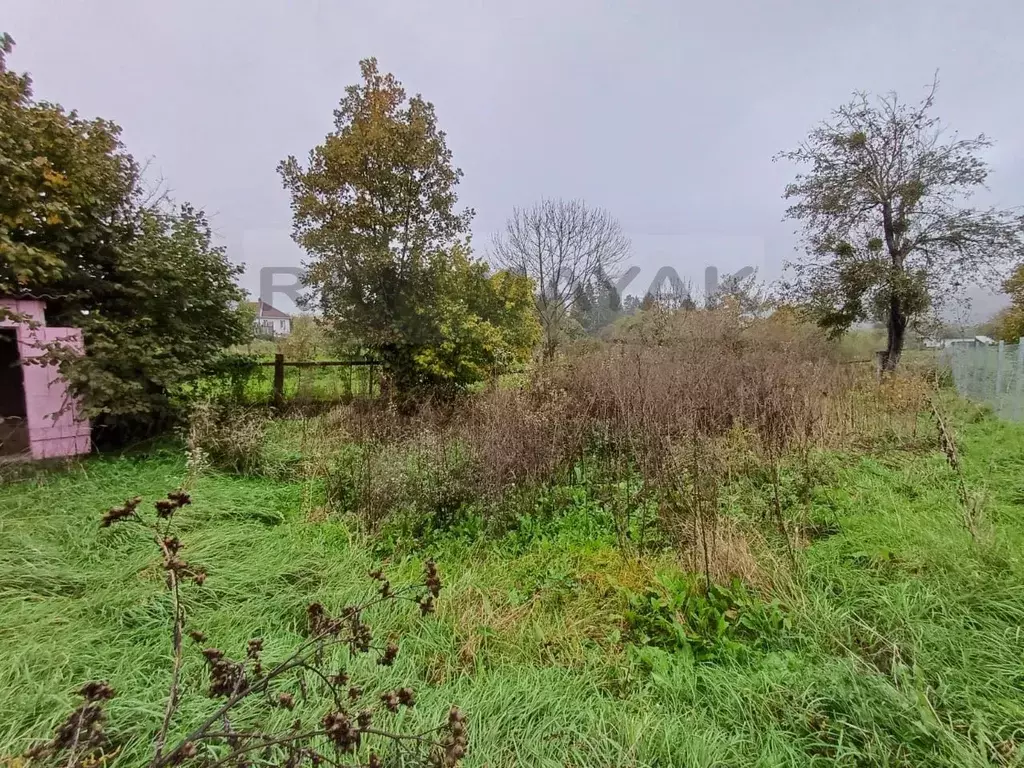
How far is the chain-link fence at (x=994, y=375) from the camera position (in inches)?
240

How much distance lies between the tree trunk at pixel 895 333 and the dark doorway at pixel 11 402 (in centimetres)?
1410

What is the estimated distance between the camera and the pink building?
4.33 m

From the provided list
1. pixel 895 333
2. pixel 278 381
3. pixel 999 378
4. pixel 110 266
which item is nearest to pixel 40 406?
pixel 110 266

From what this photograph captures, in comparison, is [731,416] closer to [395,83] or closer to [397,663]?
[397,663]

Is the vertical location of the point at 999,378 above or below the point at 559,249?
below

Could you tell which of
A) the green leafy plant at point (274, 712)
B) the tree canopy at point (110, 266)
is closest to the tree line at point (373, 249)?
the tree canopy at point (110, 266)

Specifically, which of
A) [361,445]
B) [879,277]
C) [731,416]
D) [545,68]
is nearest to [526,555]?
[361,445]

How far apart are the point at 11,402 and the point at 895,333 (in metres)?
15.3

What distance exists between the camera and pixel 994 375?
22.4 feet

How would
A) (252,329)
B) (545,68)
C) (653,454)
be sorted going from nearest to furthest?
1. (653,454)
2. (252,329)
3. (545,68)

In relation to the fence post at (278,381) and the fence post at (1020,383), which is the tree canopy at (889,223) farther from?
the fence post at (278,381)

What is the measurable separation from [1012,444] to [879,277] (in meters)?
5.53

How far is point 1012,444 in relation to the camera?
15.5 feet

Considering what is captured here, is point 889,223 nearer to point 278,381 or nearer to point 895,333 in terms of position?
point 895,333
